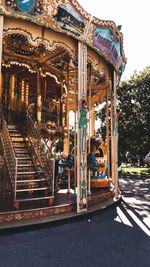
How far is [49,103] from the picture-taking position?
12.9 m

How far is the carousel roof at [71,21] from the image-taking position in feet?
19.4

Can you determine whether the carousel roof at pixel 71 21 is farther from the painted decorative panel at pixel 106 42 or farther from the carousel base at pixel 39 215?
the carousel base at pixel 39 215

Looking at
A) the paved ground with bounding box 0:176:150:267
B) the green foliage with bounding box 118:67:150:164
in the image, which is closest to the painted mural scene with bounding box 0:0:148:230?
the paved ground with bounding box 0:176:150:267

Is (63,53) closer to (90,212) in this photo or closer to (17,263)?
(90,212)

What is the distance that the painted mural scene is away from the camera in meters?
6.27

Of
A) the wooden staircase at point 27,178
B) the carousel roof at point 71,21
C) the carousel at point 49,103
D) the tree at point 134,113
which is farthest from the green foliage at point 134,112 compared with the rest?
the carousel roof at point 71,21

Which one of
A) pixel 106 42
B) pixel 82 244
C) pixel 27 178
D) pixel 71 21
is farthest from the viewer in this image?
pixel 27 178

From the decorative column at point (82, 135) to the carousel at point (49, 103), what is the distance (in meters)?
0.03

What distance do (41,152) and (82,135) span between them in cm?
258

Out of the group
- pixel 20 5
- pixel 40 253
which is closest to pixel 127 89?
pixel 20 5

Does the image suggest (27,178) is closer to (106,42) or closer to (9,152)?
(9,152)

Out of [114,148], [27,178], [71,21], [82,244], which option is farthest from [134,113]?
[82,244]

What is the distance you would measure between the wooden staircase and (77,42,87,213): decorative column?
2.76 ft

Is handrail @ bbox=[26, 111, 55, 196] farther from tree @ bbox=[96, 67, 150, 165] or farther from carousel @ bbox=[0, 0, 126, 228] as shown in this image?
tree @ bbox=[96, 67, 150, 165]
